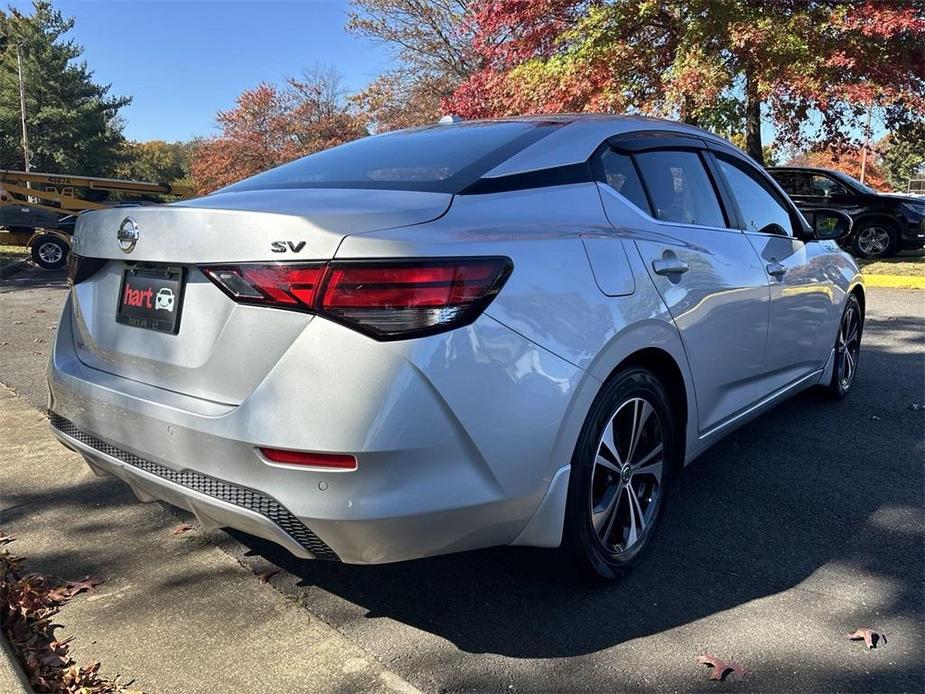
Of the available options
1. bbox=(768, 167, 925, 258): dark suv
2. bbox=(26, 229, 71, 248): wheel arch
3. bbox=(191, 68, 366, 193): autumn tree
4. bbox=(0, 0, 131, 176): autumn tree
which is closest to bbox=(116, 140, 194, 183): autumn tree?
bbox=(0, 0, 131, 176): autumn tree

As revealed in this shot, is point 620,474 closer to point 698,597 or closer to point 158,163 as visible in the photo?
point 698,597

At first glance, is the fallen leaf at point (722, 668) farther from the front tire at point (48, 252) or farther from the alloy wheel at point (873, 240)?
the front tire at point (48, 252)

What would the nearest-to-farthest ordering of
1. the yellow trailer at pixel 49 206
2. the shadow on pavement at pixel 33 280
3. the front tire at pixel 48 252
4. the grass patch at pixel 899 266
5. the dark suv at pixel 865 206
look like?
1. the grass patch at pixel 899 266
2. the shadow on pavement at pixel 33 280
3. the dark suv at pixel 865 206
4. the front tire at pixel 48 252
5. the yellow trailer at pixel 49 206

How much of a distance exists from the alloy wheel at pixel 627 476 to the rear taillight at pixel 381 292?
0.80 m

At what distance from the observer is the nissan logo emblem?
2312 mm

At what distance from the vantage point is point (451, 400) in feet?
6.45

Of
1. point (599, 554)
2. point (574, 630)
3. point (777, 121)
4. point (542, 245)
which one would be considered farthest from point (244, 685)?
point (777, 121)

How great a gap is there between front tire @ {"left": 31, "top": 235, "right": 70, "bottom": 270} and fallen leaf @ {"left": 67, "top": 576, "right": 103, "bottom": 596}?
43.3 feet

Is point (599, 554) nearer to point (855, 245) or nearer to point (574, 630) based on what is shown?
point (574, 630)

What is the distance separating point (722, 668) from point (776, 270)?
2071 millimetres

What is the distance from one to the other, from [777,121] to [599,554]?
464 inches

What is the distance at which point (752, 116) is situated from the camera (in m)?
12.9

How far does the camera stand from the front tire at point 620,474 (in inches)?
94.6

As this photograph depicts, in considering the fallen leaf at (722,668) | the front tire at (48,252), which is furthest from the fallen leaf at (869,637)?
the front tire at (48,252)
